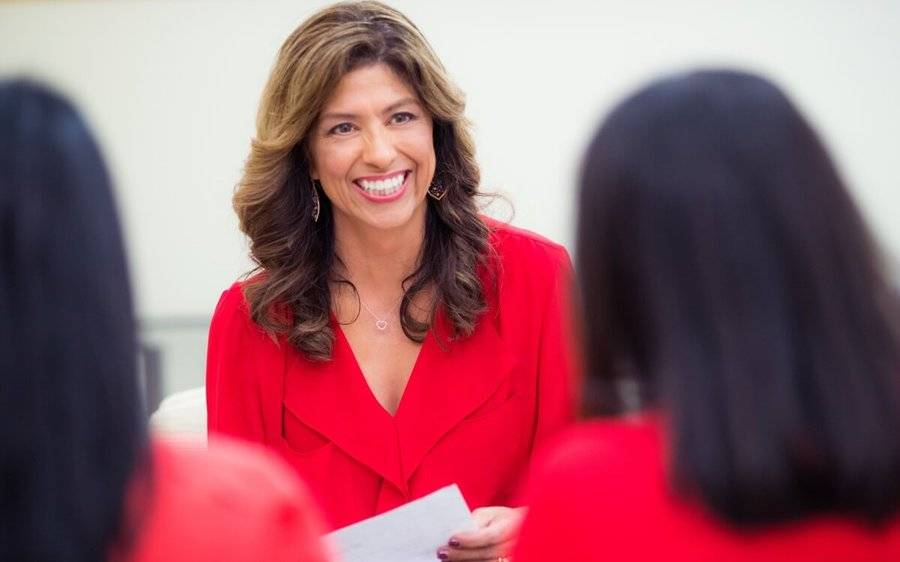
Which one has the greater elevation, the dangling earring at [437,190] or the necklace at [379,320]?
Answer: the dangling earring at [437,190]

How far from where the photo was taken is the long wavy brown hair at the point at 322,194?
7.88 feet

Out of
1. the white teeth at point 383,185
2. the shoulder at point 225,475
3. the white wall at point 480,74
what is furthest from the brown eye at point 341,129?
the white wall at point 480,74

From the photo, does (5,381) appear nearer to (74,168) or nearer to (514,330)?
(74,168)

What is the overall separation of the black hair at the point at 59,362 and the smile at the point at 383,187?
51.7 inches

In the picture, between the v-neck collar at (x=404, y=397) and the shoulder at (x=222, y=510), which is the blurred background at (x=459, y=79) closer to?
the v-neck collar at (x=404, y=397)

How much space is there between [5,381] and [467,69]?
354 centimetres

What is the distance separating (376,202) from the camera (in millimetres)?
2432

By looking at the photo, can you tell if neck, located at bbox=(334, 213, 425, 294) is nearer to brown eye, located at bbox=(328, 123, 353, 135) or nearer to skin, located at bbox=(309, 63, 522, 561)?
skin, located at bbox=(309, 63, 522, 561)

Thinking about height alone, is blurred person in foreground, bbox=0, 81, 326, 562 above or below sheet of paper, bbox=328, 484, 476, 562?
above

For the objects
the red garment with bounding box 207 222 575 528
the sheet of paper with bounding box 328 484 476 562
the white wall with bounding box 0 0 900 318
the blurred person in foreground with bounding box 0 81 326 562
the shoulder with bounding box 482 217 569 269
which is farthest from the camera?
the white wall with bounding box 0 0 900 318

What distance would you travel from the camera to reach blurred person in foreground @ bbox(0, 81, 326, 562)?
110cm

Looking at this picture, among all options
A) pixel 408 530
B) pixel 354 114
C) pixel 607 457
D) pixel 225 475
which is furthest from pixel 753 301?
pixel 354 114

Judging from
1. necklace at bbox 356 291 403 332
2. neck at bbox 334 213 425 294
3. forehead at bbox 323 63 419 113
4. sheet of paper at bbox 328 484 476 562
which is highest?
forehead at bbox 323 63 419 113

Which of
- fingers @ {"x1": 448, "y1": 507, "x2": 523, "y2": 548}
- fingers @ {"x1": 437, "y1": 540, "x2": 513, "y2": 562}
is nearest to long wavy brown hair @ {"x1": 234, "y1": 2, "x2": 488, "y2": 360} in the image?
fingers @ {"x1": 448, "y1": 507, "x2": 523, "y2": 548}
